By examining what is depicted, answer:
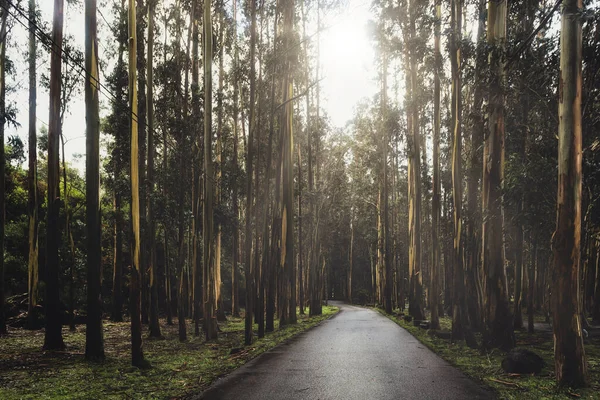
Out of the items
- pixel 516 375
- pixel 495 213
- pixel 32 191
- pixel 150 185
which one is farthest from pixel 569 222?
pixel 32 191

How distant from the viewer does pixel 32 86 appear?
18.1 metres

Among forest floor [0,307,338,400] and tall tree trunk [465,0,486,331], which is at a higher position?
tall tree trunk [465,0,486,331]

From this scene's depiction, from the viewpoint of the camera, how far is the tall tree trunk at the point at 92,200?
10875mm

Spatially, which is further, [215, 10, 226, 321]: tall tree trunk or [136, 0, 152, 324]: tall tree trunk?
[215, 10, 226, 321]: tall tree trunk

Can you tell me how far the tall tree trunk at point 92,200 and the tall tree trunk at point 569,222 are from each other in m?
9.41

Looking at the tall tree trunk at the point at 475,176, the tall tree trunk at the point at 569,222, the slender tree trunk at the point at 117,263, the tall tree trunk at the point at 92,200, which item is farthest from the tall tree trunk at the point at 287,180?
the tall tree trunk at the point at 569,222

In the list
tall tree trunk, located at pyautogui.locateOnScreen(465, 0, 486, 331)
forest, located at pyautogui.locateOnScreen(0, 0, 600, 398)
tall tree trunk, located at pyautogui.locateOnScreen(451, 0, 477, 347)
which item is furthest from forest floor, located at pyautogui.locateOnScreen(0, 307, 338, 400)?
tall tree trunk, located at pyautogui.locateOnScreen(465, 0, 486, 331)

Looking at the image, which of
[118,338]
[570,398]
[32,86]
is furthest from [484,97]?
[32,86]

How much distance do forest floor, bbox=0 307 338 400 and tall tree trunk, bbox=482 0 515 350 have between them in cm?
570

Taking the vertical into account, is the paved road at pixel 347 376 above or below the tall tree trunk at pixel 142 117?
below

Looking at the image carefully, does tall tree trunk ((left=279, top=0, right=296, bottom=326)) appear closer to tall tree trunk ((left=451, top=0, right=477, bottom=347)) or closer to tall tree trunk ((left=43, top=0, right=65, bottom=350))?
tall tree trunk ((left=451, top=0, right=477, bottom=347))

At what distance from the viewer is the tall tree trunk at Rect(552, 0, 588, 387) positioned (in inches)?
283

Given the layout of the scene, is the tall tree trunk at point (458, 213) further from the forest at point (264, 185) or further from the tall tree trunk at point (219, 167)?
the tall tree trunk at point (219, 167)

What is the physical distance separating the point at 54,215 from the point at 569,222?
1168 centimetres
